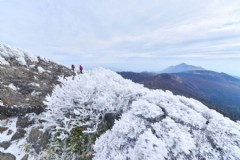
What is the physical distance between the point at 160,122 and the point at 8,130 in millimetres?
7096

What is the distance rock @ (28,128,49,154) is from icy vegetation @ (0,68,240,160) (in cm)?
16

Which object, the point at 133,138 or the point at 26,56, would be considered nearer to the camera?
the point at 133,138

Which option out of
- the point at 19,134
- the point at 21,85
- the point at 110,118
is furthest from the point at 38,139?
the point at 21,85

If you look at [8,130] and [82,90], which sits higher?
[82,90]

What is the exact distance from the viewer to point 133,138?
6.39m

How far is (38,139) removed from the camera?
28.5 ft

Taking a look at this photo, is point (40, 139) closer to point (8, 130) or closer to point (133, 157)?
point (8, 130)

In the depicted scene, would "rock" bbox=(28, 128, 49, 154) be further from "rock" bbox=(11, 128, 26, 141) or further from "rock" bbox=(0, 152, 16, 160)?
"rock" bbox=(0, 152, 16, 160)

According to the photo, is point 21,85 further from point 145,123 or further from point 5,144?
point 145,123

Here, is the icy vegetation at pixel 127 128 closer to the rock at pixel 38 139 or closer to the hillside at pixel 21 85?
the rock at pixel 38 139

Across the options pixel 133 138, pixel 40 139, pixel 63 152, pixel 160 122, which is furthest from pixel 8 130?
pixel 160 122

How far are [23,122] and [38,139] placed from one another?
1.82m

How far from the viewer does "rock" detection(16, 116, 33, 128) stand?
9.84 m

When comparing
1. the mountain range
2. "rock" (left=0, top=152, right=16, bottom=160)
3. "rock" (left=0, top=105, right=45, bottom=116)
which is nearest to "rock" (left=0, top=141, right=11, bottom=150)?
the mountain range
